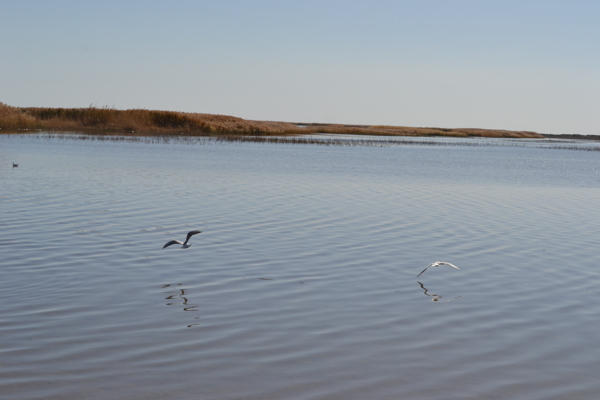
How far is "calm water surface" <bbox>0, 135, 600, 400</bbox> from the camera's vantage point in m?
5.25

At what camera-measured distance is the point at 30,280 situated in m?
7.86

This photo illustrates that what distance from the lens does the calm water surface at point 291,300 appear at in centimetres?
525

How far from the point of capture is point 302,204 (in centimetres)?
1634

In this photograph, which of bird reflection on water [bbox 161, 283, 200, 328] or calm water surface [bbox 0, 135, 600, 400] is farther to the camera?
bird reflection on water [bbox 161, 283, 200, 328]

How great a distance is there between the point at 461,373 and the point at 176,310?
3.14m

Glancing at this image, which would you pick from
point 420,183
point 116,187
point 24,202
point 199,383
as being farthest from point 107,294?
point 420,183

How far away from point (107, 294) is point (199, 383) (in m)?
2.81

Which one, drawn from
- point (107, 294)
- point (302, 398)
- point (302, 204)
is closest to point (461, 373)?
point (302, 398)

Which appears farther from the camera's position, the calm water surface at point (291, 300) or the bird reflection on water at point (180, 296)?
the bird reflection on water at point (180, 296)

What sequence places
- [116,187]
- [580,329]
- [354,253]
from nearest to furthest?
1. [580,329]
2. [354,253]
3. [116,187]

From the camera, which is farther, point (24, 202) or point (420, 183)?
point (420, 183)

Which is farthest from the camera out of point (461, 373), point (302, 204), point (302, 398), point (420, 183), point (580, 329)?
point (420, 183)

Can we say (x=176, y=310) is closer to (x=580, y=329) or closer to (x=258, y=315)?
(x=258, y=315)

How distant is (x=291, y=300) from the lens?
755 cm
